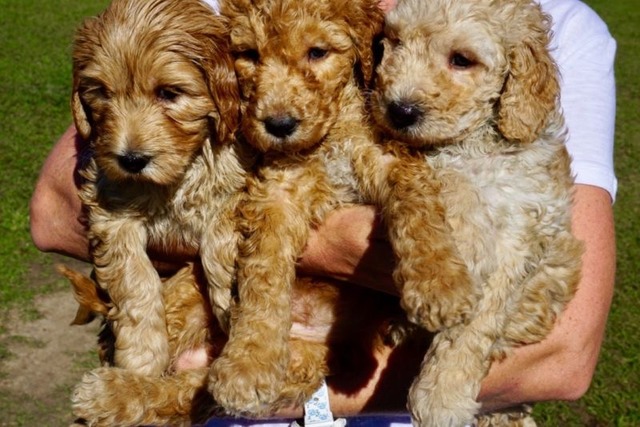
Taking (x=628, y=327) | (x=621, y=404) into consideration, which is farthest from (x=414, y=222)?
(x=628, y=327)

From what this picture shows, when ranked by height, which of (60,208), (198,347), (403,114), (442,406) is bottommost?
(198,347)

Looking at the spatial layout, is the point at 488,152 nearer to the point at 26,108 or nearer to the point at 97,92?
the point at 97,92

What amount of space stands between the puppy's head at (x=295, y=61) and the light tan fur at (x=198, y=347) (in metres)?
0.82

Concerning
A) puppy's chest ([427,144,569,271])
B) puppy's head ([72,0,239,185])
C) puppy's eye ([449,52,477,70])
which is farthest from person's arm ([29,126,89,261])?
puppy's eye ([449,52,477,70])

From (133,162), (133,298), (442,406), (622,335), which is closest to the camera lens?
(442,406)

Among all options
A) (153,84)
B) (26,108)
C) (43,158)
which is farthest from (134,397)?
(26,108)

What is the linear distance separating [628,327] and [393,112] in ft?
18.7

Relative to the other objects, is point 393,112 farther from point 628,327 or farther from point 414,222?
point 628,327

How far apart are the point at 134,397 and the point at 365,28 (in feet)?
6.54

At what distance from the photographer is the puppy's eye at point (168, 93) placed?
3.79m

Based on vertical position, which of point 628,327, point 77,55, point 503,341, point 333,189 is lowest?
point 628,327

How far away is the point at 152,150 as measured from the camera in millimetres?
3744

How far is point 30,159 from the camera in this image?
11.6 metres

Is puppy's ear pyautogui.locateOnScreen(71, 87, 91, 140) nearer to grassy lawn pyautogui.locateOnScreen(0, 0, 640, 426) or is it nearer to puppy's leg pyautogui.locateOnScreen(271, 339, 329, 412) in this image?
puppy's leg pyautogui.locateOnScreen(271, 339, 329, 412)
